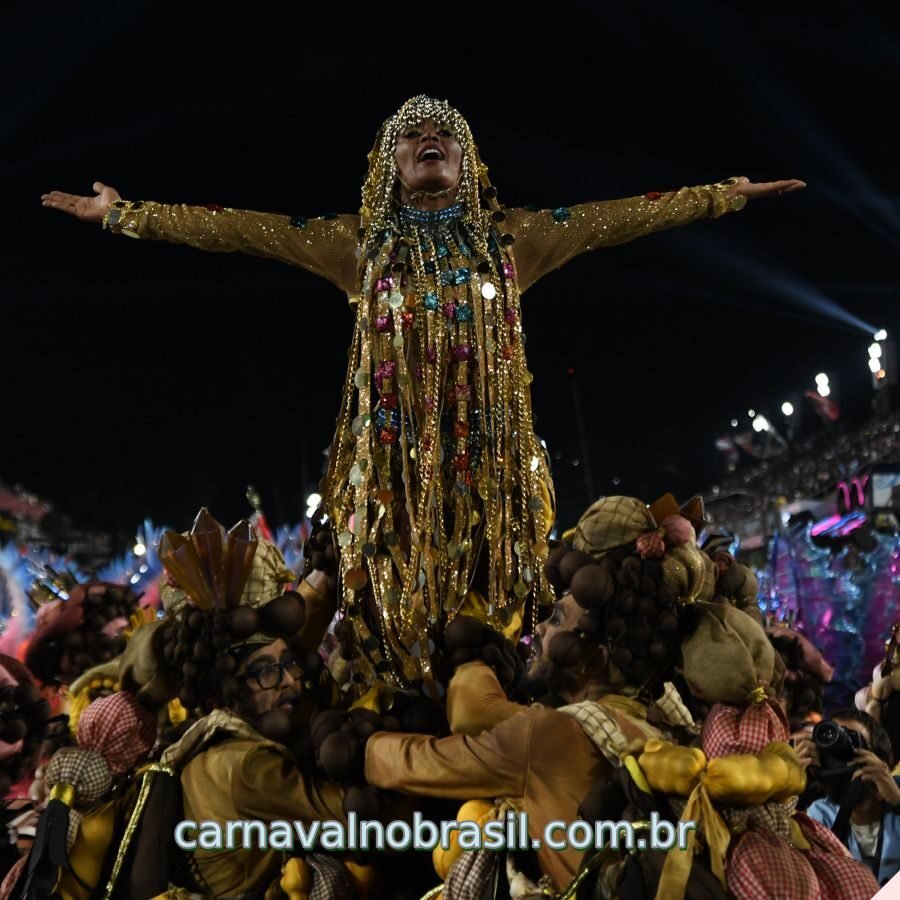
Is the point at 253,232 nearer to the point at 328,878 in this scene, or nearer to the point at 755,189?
the point at 755,189


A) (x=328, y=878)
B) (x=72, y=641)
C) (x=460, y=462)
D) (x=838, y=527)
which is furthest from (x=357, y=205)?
(x=328, y=878)

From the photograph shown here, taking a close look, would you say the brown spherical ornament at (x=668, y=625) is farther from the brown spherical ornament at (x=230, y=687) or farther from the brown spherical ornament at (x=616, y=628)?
the brown spherical ornament at (x=230, y=687)

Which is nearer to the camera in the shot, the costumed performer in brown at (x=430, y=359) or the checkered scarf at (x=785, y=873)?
the checkered scarf at (x=785, y=873)

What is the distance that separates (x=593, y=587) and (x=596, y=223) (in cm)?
134

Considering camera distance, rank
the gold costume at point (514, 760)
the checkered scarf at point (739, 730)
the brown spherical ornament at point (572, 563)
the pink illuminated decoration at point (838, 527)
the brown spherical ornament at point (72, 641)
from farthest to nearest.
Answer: the pink illuminated decoration at point (838, 527)
the brown spherical ornament at point (72, 641)
the brown spherical ornament at point (572, 563)
the gold costume at point (514, 760)
the checkered scarf at point (739, 730)

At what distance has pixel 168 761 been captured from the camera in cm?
311

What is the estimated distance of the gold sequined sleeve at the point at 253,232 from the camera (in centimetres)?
367

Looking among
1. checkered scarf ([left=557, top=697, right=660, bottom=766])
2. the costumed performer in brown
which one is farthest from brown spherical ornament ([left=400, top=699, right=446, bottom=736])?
checkered scarf ([left=557, top=697, right=660, bottom=766])

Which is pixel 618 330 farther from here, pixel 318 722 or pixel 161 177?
pixel 318 722

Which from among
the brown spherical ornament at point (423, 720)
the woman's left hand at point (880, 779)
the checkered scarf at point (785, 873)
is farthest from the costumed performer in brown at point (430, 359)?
the checkered scarf at point (785, 873)

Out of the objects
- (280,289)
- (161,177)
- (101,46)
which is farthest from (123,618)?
(280,289)

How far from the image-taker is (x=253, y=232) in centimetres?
370

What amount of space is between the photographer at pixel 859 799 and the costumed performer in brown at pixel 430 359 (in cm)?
90

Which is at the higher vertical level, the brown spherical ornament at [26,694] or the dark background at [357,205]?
the dark background at [357,205]
